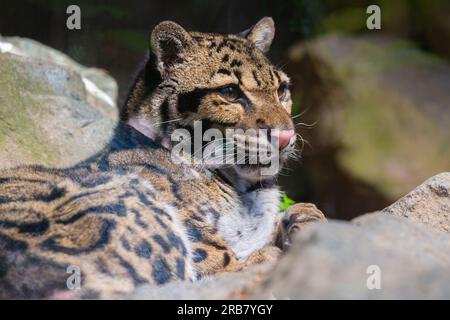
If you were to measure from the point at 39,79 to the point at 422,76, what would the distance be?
841 cm

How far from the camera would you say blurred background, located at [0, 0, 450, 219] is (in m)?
12.9

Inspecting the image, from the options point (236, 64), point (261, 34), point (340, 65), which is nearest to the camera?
point (236, 64)

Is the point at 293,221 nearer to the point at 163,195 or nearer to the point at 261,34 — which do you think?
the point at 163,195

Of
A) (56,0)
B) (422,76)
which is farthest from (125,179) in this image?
(422,76)

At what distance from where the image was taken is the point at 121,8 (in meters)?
13.8

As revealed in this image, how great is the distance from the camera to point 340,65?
46.5 ft

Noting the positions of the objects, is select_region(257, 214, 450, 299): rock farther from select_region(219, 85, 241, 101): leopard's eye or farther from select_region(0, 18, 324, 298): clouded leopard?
select_region(219, 85, 241, 101): leopard's eye

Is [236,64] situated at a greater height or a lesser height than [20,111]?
greater

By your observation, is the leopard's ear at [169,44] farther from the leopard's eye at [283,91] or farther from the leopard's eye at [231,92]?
the leopard's eye at [283,91]

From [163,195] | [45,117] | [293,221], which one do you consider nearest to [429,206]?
[293,221]

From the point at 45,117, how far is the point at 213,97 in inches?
114

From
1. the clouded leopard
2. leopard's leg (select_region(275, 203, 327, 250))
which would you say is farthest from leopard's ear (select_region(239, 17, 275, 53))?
leopard's leg (select_region(275, 203, 327, 250))

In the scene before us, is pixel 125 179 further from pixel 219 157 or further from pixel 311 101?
pixel 311 101

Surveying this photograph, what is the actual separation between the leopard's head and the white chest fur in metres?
0.23
